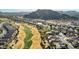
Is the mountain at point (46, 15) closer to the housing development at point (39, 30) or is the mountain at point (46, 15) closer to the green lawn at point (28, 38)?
the housing development at point (39, 30)

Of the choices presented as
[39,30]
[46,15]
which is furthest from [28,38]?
[46,15]

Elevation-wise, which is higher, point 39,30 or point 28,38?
point 39,30

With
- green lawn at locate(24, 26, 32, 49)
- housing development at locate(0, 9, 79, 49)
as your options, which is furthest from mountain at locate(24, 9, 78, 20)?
green lawn at locate(24, 26, 32, 49)

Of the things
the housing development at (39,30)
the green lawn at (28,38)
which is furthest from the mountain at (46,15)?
the green lawn at (28,38)

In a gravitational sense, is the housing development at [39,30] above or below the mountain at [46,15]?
below

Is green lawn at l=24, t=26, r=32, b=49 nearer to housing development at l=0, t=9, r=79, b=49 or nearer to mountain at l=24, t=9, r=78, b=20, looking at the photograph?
housing development at l=0, t=9, r=79, b=49

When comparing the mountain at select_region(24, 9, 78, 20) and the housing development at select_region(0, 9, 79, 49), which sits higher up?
the mountain at select_region(24, 9, 78, 20)

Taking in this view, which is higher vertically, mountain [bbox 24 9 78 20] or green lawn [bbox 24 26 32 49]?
mountain [bbox 24 9 78 20]

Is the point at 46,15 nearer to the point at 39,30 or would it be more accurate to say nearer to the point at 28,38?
the point at 39,30
